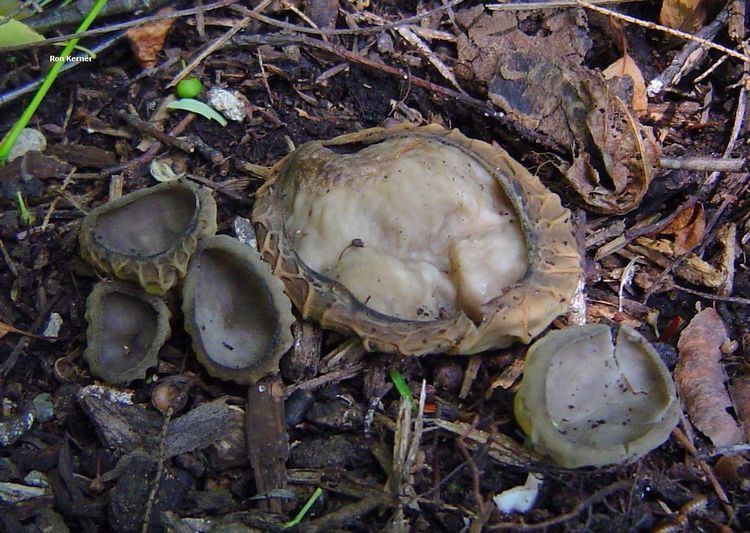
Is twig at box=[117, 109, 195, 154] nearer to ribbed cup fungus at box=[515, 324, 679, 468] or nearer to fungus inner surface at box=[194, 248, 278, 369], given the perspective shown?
fungus inner surface at box=[194, 248, 278, 369]

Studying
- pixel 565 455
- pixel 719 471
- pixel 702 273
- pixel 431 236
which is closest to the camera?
pixel 565 455

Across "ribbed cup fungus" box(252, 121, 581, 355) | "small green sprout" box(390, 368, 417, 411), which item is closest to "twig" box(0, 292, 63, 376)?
"ribbed cup fungus" box(252, 121, 581, 355)

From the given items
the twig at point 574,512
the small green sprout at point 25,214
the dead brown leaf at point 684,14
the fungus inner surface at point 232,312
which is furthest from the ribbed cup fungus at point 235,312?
the dead brown leaf at point 684,14

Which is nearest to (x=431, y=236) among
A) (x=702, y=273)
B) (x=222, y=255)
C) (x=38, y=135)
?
(x=222, y=255)

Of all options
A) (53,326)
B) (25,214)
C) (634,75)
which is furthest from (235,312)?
(634,75)

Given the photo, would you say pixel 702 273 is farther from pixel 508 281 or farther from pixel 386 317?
pixel 386 317
